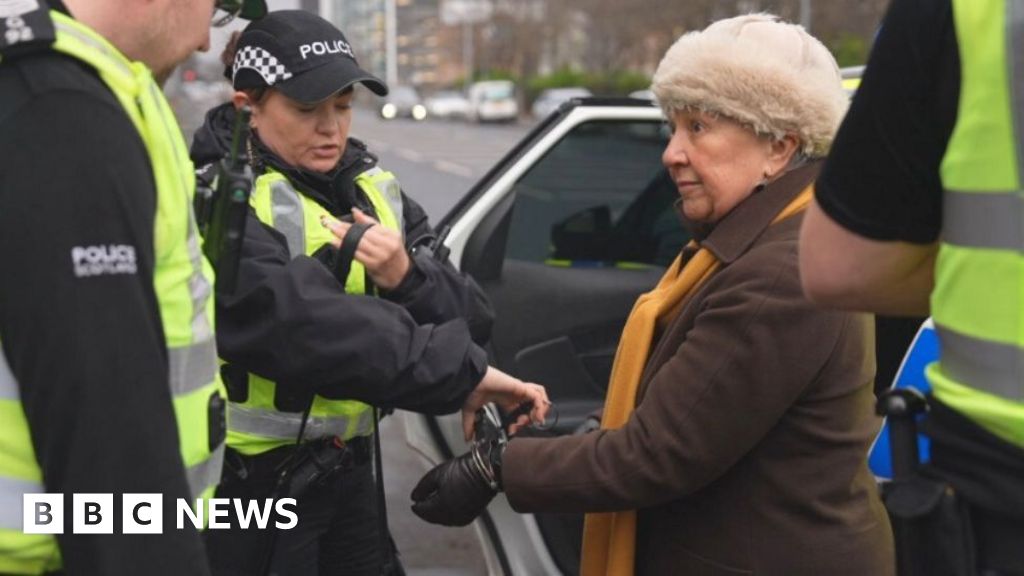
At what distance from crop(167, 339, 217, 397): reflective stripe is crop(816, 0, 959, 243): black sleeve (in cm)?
77

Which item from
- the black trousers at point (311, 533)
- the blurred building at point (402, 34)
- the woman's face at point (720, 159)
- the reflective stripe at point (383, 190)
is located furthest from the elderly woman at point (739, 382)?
the blurred building at point (402, 34)

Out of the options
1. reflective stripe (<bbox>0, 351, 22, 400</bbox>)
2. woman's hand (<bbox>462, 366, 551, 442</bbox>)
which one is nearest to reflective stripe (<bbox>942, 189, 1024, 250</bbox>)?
reflective stripe (<bbox>0, 351, 22, 400</bbox>)

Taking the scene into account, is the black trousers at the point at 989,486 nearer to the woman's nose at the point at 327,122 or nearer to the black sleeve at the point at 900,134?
the black sleeve at the point at 900,134

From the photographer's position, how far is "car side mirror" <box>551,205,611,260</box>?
447cm

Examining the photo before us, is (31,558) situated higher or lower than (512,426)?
higher

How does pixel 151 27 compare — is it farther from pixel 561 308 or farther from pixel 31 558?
pixel 561 308

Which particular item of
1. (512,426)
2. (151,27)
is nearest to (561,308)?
(512,426)

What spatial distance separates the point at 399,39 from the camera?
153875 mm

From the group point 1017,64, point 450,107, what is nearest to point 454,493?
point 1017,64

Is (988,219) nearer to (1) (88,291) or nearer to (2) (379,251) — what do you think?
(1) (88,291)

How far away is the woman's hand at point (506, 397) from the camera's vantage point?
2.59m

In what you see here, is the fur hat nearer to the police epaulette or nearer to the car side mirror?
the police epaulette

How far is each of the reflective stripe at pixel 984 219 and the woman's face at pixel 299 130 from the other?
4.56 feet

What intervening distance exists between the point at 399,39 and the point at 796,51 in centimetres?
15488
